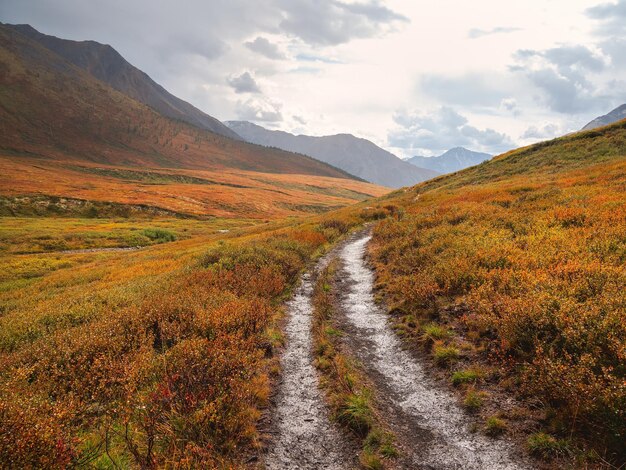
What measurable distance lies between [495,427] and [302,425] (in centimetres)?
432

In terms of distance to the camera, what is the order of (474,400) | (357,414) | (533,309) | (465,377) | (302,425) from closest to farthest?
1. (357,414)
2. (474,400)
3. (302,425)
4. (465,377)
5. (533,309)

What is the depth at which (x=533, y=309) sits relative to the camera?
30.2 ft

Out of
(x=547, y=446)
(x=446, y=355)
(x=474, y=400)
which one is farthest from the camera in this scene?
(x=446, y=355)

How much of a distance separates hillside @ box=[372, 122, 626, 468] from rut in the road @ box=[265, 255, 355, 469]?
3481 millimetres

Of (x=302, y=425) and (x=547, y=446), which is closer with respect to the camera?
(x=547, y=446)

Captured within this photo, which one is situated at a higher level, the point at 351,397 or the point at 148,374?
the point at 351,397

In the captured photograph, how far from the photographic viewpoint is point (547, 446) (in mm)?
6230

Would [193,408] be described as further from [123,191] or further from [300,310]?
[123,191]

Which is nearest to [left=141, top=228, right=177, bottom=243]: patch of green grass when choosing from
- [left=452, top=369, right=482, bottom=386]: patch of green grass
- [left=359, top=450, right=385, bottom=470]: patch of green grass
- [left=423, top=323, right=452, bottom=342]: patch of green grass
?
[left=423, top=323, right=452, bottom=342]: patch of green grass

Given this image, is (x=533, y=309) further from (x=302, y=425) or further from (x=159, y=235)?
(x=159, y=235)

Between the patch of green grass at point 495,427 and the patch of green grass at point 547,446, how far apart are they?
552mm

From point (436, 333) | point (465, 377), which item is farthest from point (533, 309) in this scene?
point (436, 333)

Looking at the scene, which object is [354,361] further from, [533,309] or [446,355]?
[533,309]

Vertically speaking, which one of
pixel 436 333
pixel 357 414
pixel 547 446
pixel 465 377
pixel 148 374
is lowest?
pixel 148 374
